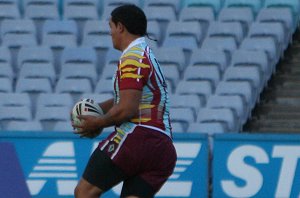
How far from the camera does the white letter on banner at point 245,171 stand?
9.23 metres

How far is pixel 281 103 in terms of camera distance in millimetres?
11578

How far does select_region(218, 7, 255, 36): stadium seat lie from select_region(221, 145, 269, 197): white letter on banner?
3.06 metres

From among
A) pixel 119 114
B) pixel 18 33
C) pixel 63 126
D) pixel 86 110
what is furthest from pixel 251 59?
pixel 119 114

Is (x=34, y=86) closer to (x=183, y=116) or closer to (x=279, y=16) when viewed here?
(x=183, y=116)

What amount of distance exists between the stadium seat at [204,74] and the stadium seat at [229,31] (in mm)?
667

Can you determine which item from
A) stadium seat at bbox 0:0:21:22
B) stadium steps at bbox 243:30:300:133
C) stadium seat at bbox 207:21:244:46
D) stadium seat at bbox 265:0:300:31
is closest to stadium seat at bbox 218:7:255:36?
stadium seat at bbox 207:21:244:46

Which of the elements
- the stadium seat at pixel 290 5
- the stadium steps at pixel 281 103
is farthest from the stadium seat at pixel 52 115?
the stadium seat at pixel 290 5

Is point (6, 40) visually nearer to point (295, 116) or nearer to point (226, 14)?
point (226, 14)

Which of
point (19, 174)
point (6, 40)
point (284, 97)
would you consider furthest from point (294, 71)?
point (19, 174)

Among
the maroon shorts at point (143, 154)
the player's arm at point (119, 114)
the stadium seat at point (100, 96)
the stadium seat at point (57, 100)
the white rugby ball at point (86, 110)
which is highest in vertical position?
the player's arm at point (119, 114)

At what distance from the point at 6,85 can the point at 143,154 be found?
18.3 feet

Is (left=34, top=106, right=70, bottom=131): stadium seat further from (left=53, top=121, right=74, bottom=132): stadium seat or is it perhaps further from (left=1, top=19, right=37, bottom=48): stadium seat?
(left=1, top=19, right=37, bottom=48): stadium seat

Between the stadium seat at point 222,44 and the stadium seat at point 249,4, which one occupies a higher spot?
the stadium seat at point 249,4

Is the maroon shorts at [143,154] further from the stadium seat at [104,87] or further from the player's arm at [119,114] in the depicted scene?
the stadium seat at [104,87]
